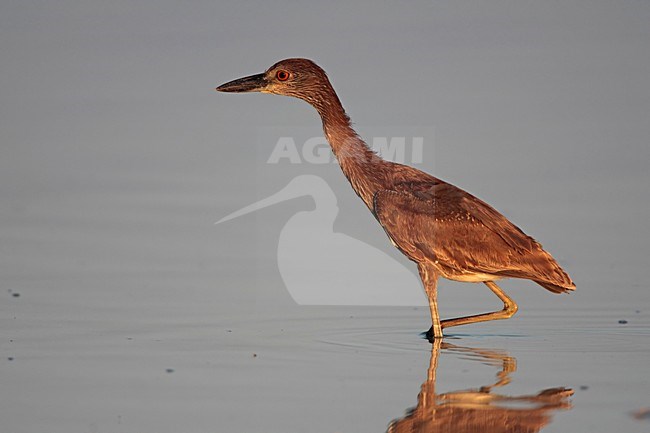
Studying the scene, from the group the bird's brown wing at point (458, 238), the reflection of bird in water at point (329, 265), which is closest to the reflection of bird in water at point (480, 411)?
the bird's brown wing at point (458, 238)

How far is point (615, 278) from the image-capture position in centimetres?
1202

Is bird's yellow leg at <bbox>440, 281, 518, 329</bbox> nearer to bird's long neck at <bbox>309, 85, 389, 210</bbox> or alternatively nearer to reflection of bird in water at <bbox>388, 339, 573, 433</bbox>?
bird's long neck at <bbox>309, 85, 389, 210</bbox>

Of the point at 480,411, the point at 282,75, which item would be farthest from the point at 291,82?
the point at 480,411

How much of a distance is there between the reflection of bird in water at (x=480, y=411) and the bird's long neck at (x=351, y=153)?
3.03 meters

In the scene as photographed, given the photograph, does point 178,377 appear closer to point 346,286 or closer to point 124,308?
point 124,308

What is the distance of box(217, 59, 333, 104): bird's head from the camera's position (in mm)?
12109

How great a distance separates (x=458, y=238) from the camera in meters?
11.0

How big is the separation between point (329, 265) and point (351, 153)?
1321mm

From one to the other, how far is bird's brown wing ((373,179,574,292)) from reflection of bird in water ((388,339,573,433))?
7.41ft

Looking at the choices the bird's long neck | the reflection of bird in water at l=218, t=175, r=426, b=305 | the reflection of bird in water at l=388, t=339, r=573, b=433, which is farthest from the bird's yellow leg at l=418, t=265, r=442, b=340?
the reflection of bird in water at l=388, t=339, r=573, b=433

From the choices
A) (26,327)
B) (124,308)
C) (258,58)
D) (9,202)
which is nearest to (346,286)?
(124,308)

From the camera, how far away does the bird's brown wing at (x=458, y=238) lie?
10898 millimetres

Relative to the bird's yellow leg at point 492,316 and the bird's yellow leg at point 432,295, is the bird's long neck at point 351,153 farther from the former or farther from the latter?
the bird's yellow leg at point 492,316

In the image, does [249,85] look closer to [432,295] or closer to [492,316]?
[432,295]
